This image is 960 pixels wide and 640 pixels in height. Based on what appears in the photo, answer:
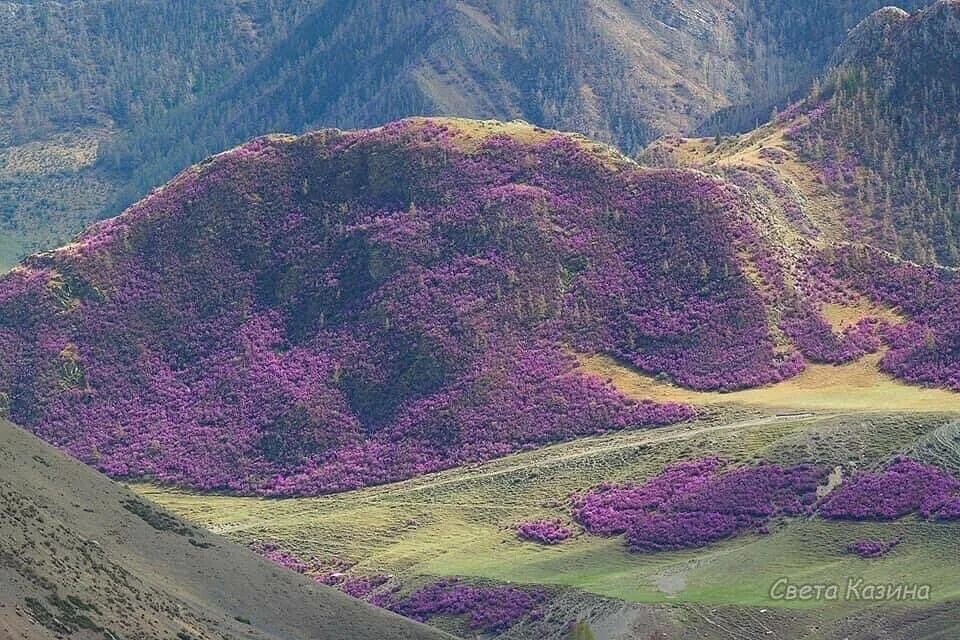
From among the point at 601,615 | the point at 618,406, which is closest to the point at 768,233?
the point at 618,406

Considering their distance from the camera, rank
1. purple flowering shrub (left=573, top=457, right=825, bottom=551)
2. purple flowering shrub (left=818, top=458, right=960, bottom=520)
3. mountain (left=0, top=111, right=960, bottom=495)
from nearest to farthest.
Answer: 1. purple flowering shrub (left=818, top=458, right=960, bottom=520)
2. purple flowering shrub (left=573, top=457, right=825, bottom=551)
3. mountain (left=0, top=111, right=960, bottom=495)

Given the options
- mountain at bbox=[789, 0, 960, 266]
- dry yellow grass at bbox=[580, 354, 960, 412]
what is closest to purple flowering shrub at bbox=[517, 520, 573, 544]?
dry yellow grass at bbox=[580, 354, 960, 412]

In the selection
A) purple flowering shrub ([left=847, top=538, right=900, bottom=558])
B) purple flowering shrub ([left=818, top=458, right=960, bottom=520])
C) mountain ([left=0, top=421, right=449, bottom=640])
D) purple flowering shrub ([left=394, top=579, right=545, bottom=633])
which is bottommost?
purple flowering shrub ([left=394, top=579, right=545, bottom=633])

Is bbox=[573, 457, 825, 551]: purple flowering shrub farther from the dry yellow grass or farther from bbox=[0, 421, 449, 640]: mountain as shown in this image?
bbox=[0, 421, 449, 640]: mountain

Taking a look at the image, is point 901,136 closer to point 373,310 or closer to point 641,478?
point 373,310

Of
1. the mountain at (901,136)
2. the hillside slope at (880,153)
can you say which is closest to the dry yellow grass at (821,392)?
the hillside slope at (880,153)

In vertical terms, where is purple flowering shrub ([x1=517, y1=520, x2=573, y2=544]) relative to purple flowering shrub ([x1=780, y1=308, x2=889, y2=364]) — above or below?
below
